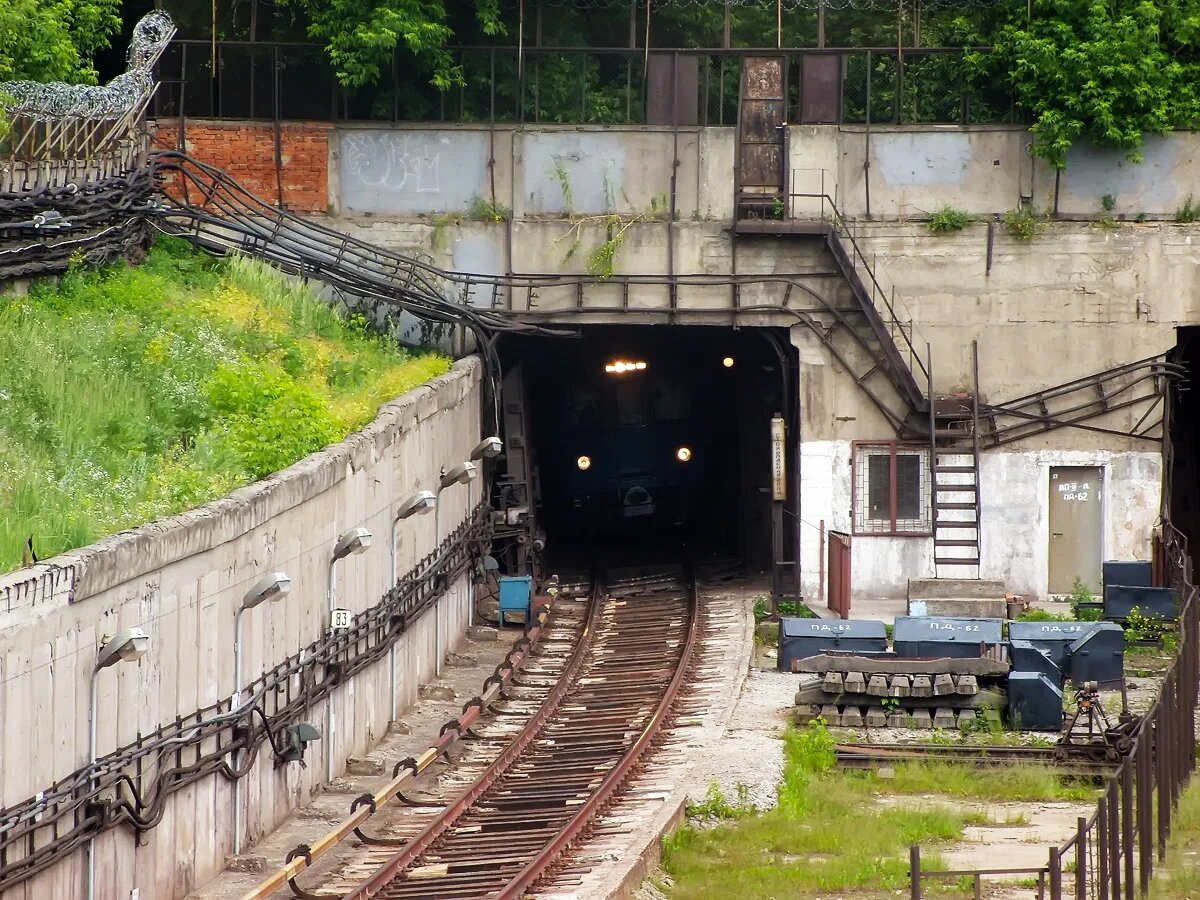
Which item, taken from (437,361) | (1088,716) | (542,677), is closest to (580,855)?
(1088,716)

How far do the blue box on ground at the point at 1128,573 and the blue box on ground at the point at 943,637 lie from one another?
4758 mm

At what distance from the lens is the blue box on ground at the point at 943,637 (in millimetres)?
24797

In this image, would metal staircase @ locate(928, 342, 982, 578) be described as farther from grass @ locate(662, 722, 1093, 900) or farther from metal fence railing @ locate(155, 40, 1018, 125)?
grass @ locate(662, 722, 1093, 900)

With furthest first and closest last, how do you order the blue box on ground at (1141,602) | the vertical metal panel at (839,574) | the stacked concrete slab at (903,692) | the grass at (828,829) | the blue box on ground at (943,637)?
1. the vertical metal panel at (839,574)
2. the blue box on ground at (1141,602)
3. the blue box on ground at (943,637)
4. the stacked concrete slab at (903,692)
5. the grass at (828,829)

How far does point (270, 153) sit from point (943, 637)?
43.8 feet

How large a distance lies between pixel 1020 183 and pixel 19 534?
19.6 metres

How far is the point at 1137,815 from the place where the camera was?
15.6 meters

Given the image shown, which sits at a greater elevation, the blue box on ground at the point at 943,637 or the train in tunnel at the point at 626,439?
the train in tunnel at the point at 626,439

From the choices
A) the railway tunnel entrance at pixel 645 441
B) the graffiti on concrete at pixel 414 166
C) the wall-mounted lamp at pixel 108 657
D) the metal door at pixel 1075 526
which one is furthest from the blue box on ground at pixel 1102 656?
the wall-mounted lamp at pixel 108 657

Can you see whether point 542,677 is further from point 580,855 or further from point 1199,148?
point 1199,148

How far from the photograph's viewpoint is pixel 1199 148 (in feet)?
102

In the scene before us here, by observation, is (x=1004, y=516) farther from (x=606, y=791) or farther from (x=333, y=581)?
(x=333, y=581)

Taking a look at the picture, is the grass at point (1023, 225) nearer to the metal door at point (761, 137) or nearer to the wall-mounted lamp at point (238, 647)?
the metal door at point (761, 137)

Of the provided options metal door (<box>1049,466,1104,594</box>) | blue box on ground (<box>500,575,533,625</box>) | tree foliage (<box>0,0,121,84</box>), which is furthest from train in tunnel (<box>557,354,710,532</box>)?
tree foliage (<box>0,0,121,84</box>)
